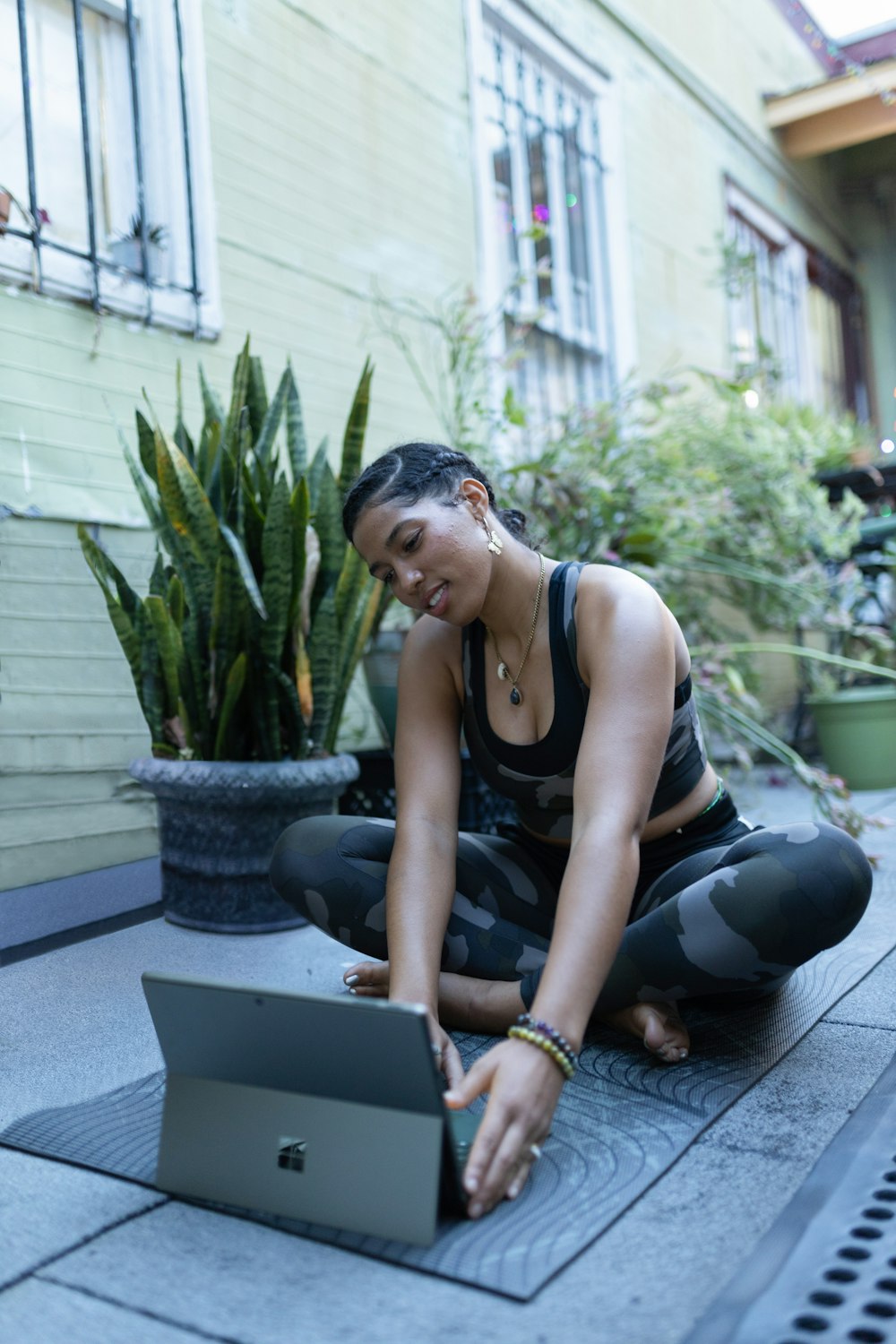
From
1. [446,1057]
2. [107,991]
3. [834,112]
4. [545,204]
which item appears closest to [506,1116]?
[446,1057]

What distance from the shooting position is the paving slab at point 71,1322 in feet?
3.22

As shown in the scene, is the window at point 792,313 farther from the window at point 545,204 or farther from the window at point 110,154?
the window at point 110,154

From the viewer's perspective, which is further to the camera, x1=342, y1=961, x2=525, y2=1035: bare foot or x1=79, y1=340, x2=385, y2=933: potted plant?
x1=79, y1=340, x2=385, y2=933: potted plant

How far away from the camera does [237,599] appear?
2.35 m

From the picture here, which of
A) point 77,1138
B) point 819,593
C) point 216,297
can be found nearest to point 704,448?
point 819,593

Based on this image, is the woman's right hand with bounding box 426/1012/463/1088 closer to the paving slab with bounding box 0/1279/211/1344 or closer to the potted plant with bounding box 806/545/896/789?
A: the paving slab with bounding box 0/1279/211/1344

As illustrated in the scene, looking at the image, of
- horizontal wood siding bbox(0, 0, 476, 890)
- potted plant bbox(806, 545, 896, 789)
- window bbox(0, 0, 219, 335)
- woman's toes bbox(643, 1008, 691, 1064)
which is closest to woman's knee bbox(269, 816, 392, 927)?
woman's toes bbox(643, 1008, 691, 1064)

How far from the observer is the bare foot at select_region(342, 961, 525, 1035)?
1.68m

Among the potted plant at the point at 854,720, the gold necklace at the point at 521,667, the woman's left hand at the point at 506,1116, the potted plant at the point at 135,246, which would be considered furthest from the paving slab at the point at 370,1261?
the potted plant at the point at 854,720

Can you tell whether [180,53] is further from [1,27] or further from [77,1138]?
[77,1138]

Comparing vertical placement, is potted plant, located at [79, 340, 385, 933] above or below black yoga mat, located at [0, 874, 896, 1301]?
above

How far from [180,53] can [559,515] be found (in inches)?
66.5

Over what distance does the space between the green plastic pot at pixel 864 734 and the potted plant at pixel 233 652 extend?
8.09ft

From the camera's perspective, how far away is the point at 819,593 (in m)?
4.14
